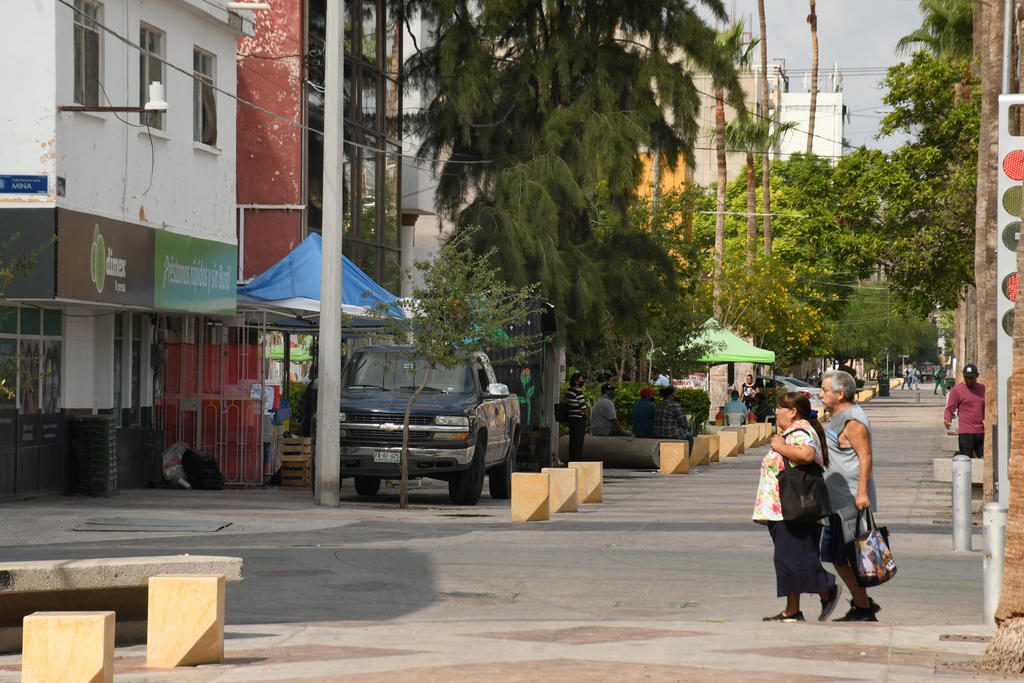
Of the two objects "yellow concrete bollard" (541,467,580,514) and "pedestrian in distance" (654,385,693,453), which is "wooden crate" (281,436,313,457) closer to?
"yellow concrete bollard" (541,467,580,514)

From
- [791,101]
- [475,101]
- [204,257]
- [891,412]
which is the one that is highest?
[791,101]

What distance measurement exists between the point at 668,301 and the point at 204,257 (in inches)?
419

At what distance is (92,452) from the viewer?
19.2m

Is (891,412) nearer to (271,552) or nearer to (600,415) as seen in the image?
(600,415)

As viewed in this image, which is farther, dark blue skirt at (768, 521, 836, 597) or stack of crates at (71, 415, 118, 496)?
stack of crates at (71, 415, 118, 496)

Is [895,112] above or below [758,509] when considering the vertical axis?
above

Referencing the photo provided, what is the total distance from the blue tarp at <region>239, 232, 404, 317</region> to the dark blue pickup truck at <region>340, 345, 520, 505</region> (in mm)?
1483

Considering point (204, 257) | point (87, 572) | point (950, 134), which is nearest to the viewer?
point (87, 572)

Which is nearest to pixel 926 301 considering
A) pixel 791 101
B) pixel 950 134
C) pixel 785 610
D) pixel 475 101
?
pixel 950 134

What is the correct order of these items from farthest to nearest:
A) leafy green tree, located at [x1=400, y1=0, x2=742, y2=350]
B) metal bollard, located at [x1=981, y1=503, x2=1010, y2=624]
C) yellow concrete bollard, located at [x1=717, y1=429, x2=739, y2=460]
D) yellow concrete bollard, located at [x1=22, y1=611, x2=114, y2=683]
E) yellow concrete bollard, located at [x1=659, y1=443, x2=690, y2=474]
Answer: yellow concrete bollard, located at [x1=717, y1=429, x2=739, y2=460] < yellow concrete bollard, located at [x1=659, y1=443, x2=690, y2=474] < leafy green tree, located at [x1=400, y1=0, x2=742, y2=350] < metal bollard, located at [x1=981, y1=503, x2=1010, y2=624] < yellow concrete bollard, located at [x1=22, y1=611, x2=114, y2=683]

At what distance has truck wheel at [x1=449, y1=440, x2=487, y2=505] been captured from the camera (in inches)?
774

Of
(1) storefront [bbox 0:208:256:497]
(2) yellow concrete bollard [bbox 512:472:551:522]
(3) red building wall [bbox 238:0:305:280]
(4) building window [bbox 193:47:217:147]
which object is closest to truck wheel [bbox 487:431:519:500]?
(1) storefront [bbox 0:208:256:497]

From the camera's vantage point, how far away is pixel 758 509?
1036cm

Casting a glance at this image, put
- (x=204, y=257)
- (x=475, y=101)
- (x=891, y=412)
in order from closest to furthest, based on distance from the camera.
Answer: (x=204, y=257) → (x=475, y=101) → (x=891, y=412)
